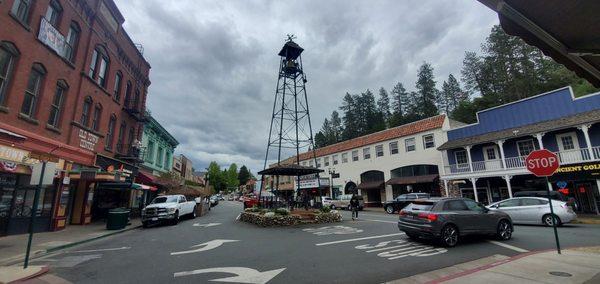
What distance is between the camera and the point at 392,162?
113 ft

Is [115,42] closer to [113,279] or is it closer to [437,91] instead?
[113,279]

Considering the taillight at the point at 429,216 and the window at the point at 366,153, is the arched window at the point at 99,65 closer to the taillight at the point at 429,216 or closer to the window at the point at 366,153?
the taillight at the point at 429,216

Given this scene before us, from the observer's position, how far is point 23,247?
10.2 metres

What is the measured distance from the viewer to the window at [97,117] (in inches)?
734

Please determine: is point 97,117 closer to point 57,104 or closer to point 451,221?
point 57,104

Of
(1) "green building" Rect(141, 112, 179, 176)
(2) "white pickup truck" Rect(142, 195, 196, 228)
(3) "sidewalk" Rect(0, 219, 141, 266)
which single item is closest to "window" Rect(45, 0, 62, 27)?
(3) "sidewalk" Rect(0, 219, 141, 266)

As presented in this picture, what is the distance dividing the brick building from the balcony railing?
27.1 metres

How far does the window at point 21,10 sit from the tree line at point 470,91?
50.3m

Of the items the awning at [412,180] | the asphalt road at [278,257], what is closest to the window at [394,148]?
the awning at [412,180]

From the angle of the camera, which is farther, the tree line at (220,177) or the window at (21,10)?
the tree line at (220,177)

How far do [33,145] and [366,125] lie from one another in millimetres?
62700

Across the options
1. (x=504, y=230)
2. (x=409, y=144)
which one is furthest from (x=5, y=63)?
(x=409, y=144)

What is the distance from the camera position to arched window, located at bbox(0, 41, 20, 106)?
38.4ft

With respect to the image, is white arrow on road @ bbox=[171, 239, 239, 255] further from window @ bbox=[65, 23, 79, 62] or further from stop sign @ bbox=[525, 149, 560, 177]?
window @ bbox=[65, 23, 79, 62]
